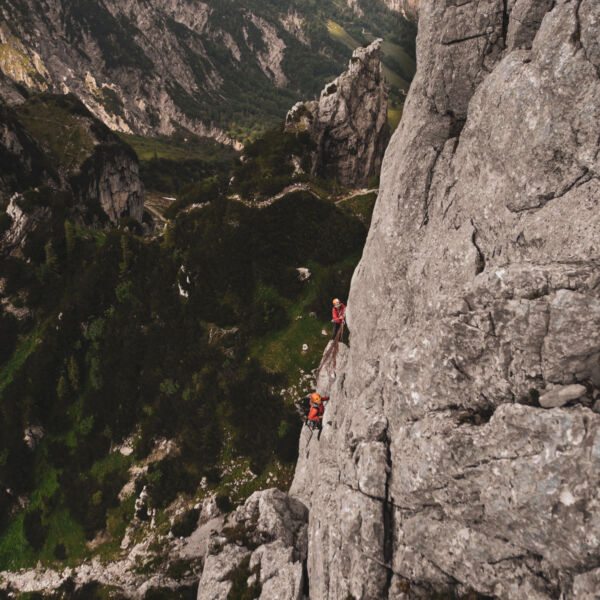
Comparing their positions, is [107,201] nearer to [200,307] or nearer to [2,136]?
[2,136]

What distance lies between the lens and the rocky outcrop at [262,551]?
18344 millimetres

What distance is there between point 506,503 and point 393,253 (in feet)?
40.6

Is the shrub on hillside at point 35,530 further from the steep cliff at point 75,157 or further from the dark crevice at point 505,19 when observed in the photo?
the steep cliff at point 75,157

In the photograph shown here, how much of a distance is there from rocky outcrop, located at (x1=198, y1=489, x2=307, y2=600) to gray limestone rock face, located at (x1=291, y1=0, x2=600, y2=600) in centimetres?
143

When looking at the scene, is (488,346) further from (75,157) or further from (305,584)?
(75,157)

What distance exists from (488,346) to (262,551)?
53.1ft

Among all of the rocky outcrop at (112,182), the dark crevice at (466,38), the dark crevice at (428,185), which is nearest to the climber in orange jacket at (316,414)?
the dark crevice at (428,185)

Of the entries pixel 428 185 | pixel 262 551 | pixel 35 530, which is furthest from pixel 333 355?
pixel 35 530

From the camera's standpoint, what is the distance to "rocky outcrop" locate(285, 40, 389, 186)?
61.6 metres

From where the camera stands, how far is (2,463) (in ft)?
124

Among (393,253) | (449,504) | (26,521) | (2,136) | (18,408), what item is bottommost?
(26,521)

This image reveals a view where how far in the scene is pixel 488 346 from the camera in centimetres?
1215

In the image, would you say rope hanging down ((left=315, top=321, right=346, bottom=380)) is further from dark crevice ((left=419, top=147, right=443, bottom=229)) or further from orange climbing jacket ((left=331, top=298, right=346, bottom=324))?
dark crevice ((left=419, top=147, right=443, bottom=229))

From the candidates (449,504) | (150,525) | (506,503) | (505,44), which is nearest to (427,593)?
(449,504)
